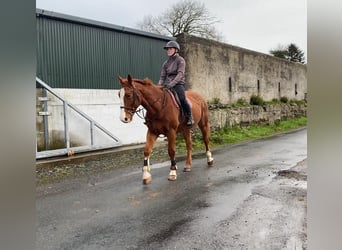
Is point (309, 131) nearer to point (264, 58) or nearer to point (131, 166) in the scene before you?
point (264, 58)

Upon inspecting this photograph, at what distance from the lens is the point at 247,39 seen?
1301 millimetres

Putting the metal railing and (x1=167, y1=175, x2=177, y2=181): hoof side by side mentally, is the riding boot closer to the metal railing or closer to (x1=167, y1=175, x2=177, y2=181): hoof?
(x1=167, y1=175, x2=177, y2=181): hoof

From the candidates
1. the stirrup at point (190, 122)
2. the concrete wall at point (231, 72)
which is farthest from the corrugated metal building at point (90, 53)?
the stirrup at point (190, 122)

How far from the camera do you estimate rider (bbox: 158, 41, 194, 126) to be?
1.42 m

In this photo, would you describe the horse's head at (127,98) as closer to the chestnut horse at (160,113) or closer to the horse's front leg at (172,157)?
the chestnut horse at (160,113)

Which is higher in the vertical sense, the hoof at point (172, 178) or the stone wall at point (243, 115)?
the stone wall at point (243, 115)

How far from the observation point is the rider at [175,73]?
1.42 meters

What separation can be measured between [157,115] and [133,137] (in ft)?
0.56

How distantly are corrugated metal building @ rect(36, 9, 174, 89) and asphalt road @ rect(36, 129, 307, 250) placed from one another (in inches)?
19.6

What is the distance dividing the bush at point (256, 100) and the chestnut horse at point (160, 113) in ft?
0.73

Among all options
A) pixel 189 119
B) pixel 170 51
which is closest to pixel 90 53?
pixel 170 51

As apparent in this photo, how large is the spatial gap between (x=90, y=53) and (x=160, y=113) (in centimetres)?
47
